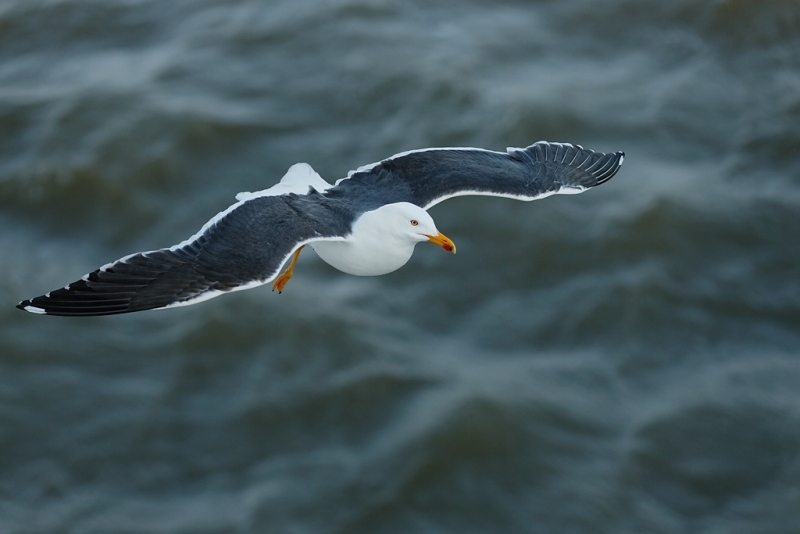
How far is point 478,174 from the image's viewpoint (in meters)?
12.5

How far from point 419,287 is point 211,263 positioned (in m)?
9.10

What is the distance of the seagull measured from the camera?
33.3 feet

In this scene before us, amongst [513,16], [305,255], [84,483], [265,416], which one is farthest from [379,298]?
[513,16]

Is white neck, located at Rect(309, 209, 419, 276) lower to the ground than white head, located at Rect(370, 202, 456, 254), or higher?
lower

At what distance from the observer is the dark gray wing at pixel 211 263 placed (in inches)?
395

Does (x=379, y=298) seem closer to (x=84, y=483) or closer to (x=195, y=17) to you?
(x=84, y=483)

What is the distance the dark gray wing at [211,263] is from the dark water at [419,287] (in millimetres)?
6966

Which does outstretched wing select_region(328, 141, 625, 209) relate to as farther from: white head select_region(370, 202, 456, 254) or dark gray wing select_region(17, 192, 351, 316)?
dark gray wing select_region(17, 192, 351, 316)

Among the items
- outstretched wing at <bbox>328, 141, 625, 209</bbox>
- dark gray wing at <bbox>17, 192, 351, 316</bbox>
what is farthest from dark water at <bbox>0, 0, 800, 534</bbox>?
dark gray wing at <bbox>17, 192, 351, 316</bbox>

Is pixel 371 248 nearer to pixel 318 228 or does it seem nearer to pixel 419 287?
pixel 318 228

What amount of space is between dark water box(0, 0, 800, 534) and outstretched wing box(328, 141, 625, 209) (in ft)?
17.5

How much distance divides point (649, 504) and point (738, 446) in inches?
74.6

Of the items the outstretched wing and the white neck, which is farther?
the outstretched wing

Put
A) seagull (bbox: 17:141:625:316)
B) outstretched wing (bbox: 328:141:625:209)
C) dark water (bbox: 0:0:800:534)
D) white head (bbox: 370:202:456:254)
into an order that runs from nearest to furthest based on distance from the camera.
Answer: seagull (bbox: 17:141:625:316)
white head (bbox: 370:202:456:254)
outstretched wing (bbox: 328:141:625:209)
dark water (bbox: 0:0:800:534)
